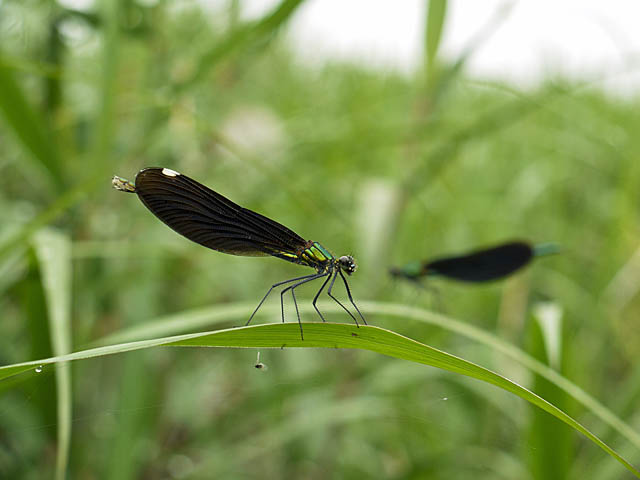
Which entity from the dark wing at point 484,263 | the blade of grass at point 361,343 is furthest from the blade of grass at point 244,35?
the dark wing at point 484,263

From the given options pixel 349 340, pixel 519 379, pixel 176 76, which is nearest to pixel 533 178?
pixel 519 379

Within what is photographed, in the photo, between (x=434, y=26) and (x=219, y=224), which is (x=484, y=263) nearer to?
(x=434, y=26)

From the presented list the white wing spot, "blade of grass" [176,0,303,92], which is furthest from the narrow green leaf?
the white wing spot

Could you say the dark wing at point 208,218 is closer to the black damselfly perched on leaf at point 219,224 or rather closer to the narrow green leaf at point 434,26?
the black damselfly perched on leaf at point 219,224

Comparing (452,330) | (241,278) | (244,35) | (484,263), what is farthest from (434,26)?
(241,278)

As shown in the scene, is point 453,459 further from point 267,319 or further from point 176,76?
point 176,76

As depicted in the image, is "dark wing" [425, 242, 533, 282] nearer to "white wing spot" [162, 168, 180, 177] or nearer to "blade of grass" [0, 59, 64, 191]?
"white wing spot" [162, 168, 180, 177]

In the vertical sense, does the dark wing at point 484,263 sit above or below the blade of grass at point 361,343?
above
